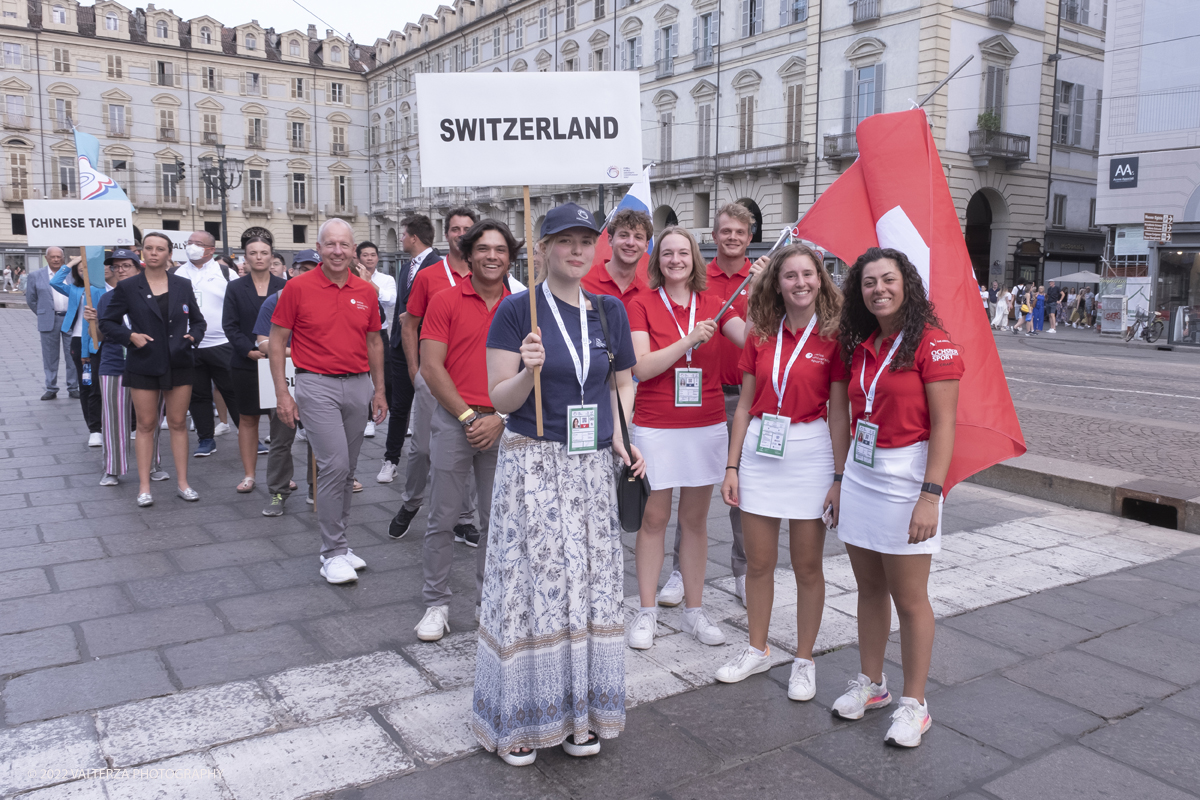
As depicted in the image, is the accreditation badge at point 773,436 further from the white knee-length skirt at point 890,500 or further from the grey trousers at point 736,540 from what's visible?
the grey trousers at point 736,540

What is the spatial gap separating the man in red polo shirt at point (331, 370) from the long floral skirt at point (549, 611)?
6.40ft

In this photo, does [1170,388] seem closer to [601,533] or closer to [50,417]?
[601,533]

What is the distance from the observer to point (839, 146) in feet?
101

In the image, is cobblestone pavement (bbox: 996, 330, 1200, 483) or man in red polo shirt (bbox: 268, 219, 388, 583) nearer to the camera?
man in red polo shirt (bbox: 268, 219, 388, 583)

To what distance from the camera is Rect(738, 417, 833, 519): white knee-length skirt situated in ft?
11.2

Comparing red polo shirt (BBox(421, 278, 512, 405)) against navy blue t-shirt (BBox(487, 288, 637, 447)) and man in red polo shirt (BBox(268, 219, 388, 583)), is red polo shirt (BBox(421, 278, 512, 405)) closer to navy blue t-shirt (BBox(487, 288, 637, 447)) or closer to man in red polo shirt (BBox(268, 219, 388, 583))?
man in red polo shirt (BBox(268, 219, 388, 583))

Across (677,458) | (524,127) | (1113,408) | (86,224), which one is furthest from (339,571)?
(1113,408)

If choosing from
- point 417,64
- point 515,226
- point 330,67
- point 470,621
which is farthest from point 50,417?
point 330,67

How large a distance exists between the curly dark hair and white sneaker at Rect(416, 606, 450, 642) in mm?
2040

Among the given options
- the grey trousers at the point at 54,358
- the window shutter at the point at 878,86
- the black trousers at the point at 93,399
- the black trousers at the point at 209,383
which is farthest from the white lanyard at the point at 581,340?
the window shutter at the point at 878,86

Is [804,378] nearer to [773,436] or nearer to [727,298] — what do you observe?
[773,436]

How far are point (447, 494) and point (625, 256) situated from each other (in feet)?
4.45

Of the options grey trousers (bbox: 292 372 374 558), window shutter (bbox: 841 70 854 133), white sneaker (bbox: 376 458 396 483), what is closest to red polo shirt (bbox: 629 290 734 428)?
grey trousers (bbox: 292 372 374 558)

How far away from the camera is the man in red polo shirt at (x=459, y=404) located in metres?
4.09
